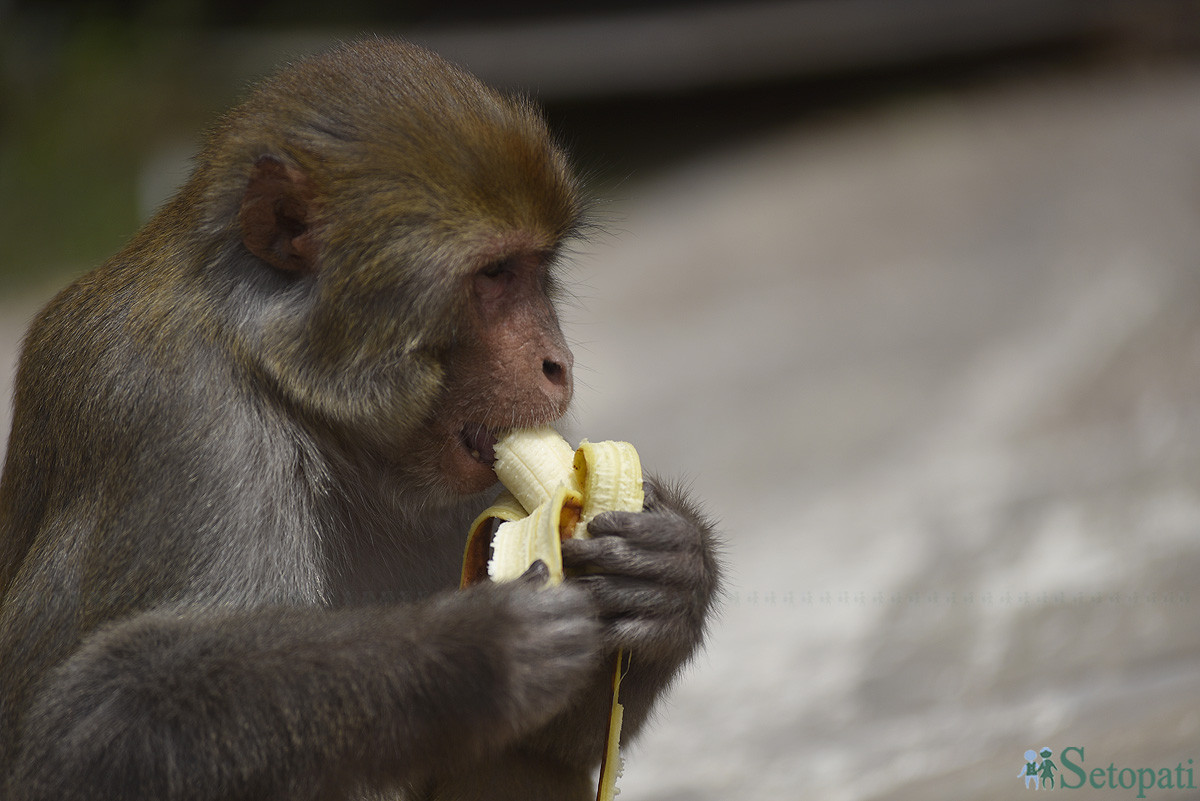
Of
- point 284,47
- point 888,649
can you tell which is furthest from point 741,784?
point 284,47

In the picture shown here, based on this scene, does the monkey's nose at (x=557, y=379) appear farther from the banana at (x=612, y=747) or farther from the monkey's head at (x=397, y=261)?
the banana at (x=612, y=747)

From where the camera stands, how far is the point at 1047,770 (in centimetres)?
517

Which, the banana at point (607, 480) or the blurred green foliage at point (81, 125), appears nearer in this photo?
the banana at point (607, 480)

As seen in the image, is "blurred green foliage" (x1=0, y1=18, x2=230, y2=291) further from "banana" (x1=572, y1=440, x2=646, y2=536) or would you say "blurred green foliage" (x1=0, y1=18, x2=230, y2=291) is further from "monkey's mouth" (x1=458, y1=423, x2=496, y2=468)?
"banana" (x1=572, y1=440, x2=646, y2=536)

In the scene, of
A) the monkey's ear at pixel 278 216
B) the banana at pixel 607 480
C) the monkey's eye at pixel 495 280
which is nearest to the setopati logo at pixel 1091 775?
the banana at pixel 607 480

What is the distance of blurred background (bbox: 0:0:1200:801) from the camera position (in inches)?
240

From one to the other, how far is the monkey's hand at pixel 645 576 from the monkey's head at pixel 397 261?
435mm

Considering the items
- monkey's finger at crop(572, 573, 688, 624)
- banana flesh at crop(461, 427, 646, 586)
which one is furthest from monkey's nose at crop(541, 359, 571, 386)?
monkey's finger at crop(572, 573, 688, 624)

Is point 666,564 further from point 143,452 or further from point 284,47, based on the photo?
point 284,47

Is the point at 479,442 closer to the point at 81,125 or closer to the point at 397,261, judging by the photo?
the point at 397,261

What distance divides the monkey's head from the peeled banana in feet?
0.29

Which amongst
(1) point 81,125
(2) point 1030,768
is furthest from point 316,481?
(1) point 81,125

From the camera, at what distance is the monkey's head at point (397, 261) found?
3.71 metres

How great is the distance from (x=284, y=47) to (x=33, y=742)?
11.9 metres
